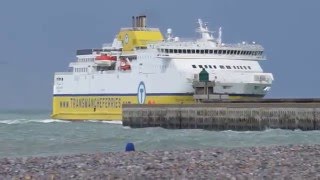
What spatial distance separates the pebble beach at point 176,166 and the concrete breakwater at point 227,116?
20.4 m

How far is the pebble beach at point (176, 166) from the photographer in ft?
43.8

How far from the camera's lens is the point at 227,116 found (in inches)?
1635

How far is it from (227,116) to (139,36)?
17961 mm

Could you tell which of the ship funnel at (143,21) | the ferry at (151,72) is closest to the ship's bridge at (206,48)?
the ferry at (151,72)

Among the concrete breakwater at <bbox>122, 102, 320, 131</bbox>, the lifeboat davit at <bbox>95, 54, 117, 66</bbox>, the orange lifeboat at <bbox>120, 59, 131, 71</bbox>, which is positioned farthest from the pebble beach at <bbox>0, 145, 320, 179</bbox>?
the lifeboat davit at <bbox>95, 54, 117, 66</bbox>

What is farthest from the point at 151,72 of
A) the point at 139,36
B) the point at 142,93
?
the point at 139,36

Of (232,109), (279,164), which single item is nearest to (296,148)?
(279,164)

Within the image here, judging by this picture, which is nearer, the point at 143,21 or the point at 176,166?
the point at 176,166

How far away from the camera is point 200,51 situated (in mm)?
53688

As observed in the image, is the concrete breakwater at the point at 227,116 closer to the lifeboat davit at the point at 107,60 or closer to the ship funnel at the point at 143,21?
the lifeboat davit at the point at 107,60

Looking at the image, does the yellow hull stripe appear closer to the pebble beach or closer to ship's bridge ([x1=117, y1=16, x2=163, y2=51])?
ship's bridge ([x1=117, y1=16, x2=163, y2=51])

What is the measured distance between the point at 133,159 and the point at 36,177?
9.36 feet

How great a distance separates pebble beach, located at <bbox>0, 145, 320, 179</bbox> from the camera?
1335 centimetres

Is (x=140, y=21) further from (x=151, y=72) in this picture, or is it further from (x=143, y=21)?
(x=151, y=72)
